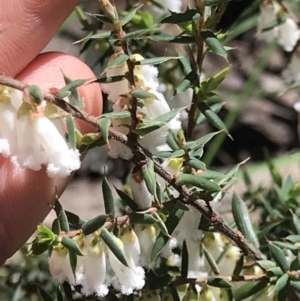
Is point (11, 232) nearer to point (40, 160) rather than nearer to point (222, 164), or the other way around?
point (40, 160)

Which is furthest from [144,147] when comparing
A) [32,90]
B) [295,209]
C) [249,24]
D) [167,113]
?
[249,24]

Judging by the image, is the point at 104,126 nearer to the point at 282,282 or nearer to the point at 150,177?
the point at 150,177

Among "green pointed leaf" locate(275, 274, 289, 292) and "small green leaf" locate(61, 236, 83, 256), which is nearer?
"small green leaf" locate(61, 236, 83, 256)

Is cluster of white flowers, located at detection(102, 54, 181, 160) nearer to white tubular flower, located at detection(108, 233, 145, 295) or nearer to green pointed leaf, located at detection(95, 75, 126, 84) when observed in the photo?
green pointed leaf, located at detection(95, 75, 126, 84)

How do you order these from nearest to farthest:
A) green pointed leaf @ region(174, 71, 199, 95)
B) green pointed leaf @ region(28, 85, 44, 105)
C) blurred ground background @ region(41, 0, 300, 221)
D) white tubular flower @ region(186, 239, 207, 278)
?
green pointed leaf @ region(28, 85, 44, 105) → green pointed leaf @ region(174, 71, 199, 95) → white tubular flower @ region(186, 239, 207, 278) → blurred ground background @ region(41, 0, 300, 221)

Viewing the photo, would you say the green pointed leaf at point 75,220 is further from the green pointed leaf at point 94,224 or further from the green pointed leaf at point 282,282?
the green pointed leaf at point 282,282

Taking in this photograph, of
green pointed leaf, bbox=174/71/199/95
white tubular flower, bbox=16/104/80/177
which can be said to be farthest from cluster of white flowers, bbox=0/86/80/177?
green pointed leaf, bbox=174/71/199/95
